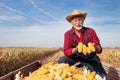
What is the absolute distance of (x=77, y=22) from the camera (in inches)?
206

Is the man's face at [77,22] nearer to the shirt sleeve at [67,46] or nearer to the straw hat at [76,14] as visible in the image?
the straw hat at [76,14]

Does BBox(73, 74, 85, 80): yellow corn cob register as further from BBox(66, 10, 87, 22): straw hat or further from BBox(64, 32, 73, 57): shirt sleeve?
BBox(66, 10, 87, 22): straw hat

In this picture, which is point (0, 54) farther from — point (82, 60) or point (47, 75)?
point (47, 75)

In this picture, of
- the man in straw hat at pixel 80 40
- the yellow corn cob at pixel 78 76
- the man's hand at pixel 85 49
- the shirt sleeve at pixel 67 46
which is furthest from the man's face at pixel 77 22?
the yellow corn cob at pixel 78 76

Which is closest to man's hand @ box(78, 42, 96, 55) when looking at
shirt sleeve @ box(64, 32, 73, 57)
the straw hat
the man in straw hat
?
shirt sleeve @ box(64, 32, 73, 57)

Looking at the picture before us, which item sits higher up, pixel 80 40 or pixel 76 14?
pixel 76 14

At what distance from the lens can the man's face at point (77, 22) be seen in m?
5.22

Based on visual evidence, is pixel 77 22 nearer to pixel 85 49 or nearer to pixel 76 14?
pixel 76 14

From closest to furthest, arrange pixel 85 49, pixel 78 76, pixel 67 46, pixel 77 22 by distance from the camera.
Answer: pixel 78 76, pixel 85 49, pixel 77 22, pixel 67 46

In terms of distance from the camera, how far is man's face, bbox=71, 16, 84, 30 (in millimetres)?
5225

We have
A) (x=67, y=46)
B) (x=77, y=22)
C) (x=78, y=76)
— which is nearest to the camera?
(x=78, y=76)

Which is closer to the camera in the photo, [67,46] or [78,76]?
[78,76]

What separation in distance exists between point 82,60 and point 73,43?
1.19ft

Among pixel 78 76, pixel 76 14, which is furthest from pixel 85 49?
pixel 76 14
